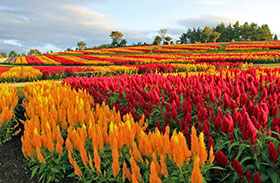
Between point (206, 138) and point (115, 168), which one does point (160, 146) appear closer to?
point (115, 168)

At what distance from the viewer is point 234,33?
238 feet

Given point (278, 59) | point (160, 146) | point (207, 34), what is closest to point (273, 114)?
point (160, 146)

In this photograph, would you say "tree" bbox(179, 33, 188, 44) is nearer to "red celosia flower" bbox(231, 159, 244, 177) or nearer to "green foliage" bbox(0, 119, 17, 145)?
"green foliage" bbox(0, 119, 17, 145)

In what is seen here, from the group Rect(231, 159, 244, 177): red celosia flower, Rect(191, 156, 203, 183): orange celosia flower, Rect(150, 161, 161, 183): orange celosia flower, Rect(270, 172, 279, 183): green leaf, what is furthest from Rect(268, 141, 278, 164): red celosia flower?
Rect(150, 161, 161, 183): orange celosia flower

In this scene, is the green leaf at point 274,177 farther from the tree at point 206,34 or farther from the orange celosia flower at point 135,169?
the tree at point 206,34

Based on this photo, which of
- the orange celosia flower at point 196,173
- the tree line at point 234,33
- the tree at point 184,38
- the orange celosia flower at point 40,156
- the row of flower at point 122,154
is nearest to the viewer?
the orange celosia flower at point 196,173

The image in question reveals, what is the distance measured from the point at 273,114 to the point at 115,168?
205cm

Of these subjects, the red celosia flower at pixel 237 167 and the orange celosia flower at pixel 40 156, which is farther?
the orange celosia flower at pixel 40 156

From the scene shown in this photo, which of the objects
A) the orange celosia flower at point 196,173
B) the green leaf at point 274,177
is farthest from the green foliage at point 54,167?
the green leaf at point 274,177

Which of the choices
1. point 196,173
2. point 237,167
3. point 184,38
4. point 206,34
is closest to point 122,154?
point 196,173

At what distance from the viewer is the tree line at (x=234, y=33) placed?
68.0 m

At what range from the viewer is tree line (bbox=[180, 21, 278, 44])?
223 ft

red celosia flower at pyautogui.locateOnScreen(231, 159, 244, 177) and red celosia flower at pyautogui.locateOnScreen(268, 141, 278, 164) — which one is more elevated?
red celosia flower at pyautogui.locateOnScreen(268, 141, 278, 164)

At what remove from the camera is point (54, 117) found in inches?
154
